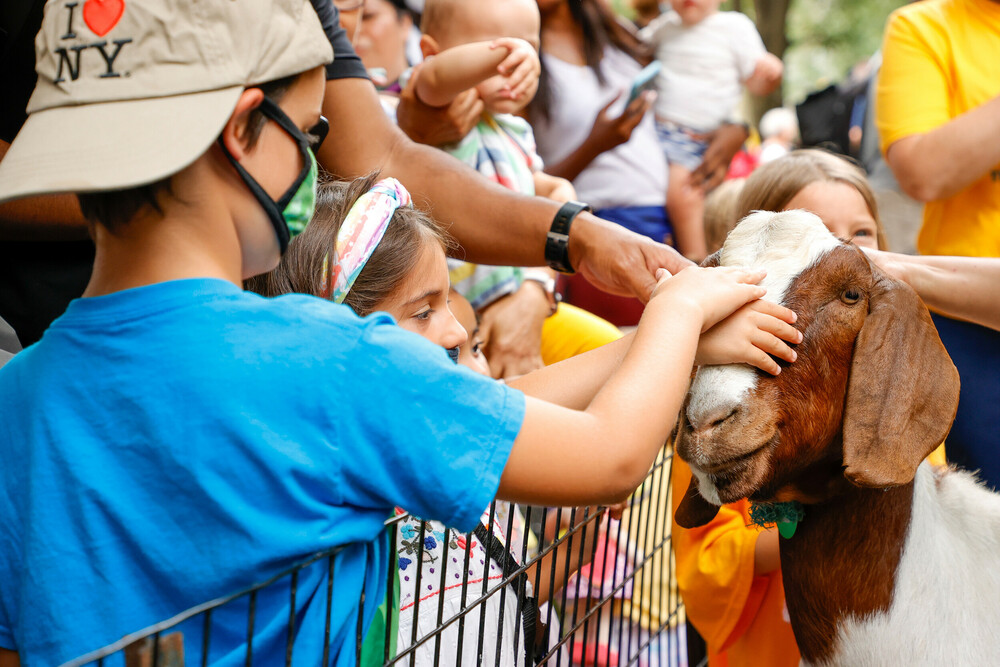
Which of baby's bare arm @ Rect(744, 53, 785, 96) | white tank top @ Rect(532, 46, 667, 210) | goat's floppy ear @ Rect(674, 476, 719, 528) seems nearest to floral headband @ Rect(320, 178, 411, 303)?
goat's floppy ear @ Rect(674, 476, 719, 528)

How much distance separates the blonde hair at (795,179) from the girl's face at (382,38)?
6.97ft

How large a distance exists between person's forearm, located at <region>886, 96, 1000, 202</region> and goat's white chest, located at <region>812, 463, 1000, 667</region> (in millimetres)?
1153

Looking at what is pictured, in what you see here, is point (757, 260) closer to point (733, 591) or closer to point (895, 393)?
point (895, 393)

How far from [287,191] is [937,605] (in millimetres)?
1389

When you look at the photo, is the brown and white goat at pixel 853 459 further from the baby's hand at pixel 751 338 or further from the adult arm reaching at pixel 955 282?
the adult arm reaching at pixel 955 282

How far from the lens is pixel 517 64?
95.7 inches

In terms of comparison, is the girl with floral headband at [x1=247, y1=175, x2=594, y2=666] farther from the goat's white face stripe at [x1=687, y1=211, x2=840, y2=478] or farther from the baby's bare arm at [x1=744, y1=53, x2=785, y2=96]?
the baby's bare arm at [x1=744, y1=53, x2=785, y2=96]

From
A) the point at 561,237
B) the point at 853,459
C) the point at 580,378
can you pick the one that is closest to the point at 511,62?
the point at 561,237

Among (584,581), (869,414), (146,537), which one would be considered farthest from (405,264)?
(584,581)

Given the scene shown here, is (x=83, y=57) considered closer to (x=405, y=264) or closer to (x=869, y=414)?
(x=405, y=264)

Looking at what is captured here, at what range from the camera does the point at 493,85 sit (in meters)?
2.86

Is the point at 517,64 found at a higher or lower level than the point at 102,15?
lower

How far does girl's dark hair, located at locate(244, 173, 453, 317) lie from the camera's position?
5.44 feet

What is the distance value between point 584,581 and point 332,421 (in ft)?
5.70
